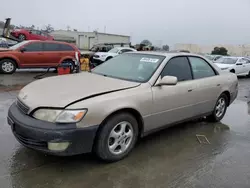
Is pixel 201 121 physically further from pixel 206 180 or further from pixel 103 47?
pixel 103 47

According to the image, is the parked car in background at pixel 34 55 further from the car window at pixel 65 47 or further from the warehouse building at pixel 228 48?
the warehouse building at pixel 228 48

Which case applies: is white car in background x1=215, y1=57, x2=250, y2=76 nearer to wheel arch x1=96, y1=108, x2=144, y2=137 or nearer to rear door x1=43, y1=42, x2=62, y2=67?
rear door x1=43, y1=42, x2=62, y2=67

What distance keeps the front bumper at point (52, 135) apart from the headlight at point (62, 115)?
0.16ft

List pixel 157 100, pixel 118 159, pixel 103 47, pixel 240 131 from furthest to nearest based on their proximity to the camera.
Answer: pixel 103 47
pixel 240 131
pixel 157 100
pixel 118 159

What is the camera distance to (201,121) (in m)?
5.61

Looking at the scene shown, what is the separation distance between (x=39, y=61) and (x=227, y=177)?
10315 millimetres

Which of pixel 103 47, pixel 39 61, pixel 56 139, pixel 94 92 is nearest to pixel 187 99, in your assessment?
pixel 94 92

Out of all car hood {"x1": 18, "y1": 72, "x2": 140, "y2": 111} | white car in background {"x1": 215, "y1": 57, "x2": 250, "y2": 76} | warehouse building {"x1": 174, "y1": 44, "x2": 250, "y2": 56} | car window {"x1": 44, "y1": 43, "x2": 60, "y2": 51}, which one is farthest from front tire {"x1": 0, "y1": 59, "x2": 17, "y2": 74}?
warehouse building {"x1": 174, "y1": 44, "x2": 250, "y2": 56}

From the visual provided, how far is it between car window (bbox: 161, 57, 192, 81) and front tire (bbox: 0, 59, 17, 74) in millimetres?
8851

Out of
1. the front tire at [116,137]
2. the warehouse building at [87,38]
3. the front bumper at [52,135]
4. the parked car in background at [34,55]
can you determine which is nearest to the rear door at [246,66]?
the parked car in background at [34,55]

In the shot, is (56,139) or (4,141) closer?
(56,139)

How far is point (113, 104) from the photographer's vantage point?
10.8 feet

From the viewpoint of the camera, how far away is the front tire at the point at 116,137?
325cm

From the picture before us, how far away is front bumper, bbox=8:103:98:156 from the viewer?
9.63 feet
